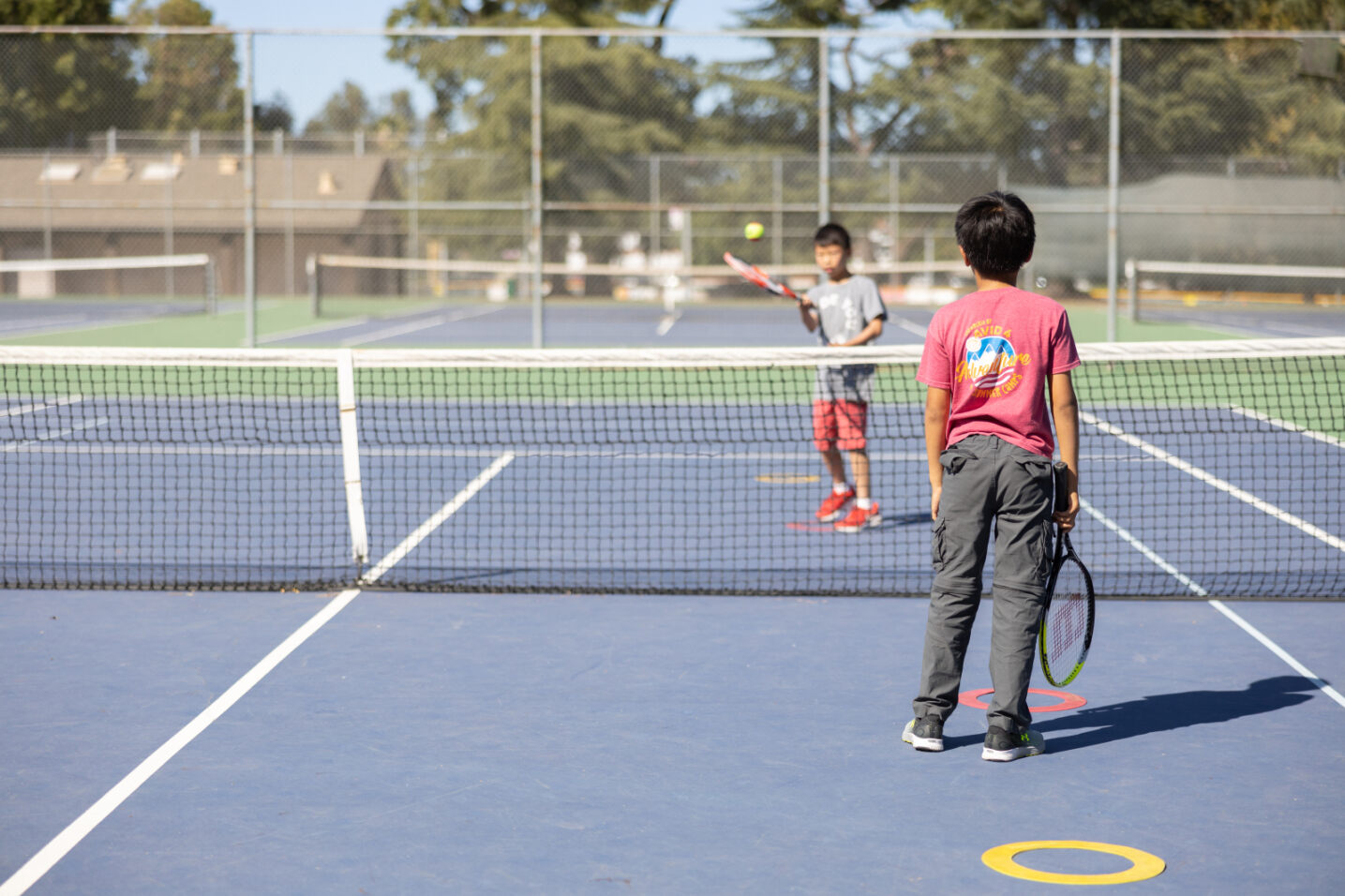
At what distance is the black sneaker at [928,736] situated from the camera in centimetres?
469

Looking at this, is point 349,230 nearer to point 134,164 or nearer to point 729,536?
point 134,164

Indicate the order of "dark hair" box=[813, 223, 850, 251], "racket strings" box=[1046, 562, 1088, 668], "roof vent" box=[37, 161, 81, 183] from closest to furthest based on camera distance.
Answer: "racket strings" box=[1046, 562, 1088, 668]
"dark hair" box=[813, 223, 850, 251]
"roof vent" box=[37, 161, 81, 183]

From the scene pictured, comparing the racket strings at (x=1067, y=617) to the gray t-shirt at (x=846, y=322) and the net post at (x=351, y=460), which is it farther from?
the net post at (x=351, y=460)

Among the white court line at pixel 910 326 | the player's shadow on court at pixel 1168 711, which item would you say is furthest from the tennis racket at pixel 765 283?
the white court line at pixel 910 326

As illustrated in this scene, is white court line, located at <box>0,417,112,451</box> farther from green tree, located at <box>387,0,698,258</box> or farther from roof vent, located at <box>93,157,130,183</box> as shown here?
roof vent, located at <box>93,157,130,183</box>

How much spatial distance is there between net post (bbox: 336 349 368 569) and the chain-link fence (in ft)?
24.9

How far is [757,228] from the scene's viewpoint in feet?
33.3

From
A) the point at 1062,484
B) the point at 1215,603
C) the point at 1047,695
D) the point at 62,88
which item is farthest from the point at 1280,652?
the point at 62,88

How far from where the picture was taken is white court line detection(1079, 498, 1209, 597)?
285 inches

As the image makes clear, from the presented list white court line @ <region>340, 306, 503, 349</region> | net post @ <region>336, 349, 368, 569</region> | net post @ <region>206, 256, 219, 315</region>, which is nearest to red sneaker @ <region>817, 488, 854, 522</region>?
net post @ <region>336, 349, 368, 569</region>

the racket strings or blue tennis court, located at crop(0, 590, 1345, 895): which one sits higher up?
the racket strings

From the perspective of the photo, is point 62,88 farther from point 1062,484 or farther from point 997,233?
point 1062,484

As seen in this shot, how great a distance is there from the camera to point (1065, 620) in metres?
4.96

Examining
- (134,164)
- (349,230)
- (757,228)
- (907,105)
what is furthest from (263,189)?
(757,228)
